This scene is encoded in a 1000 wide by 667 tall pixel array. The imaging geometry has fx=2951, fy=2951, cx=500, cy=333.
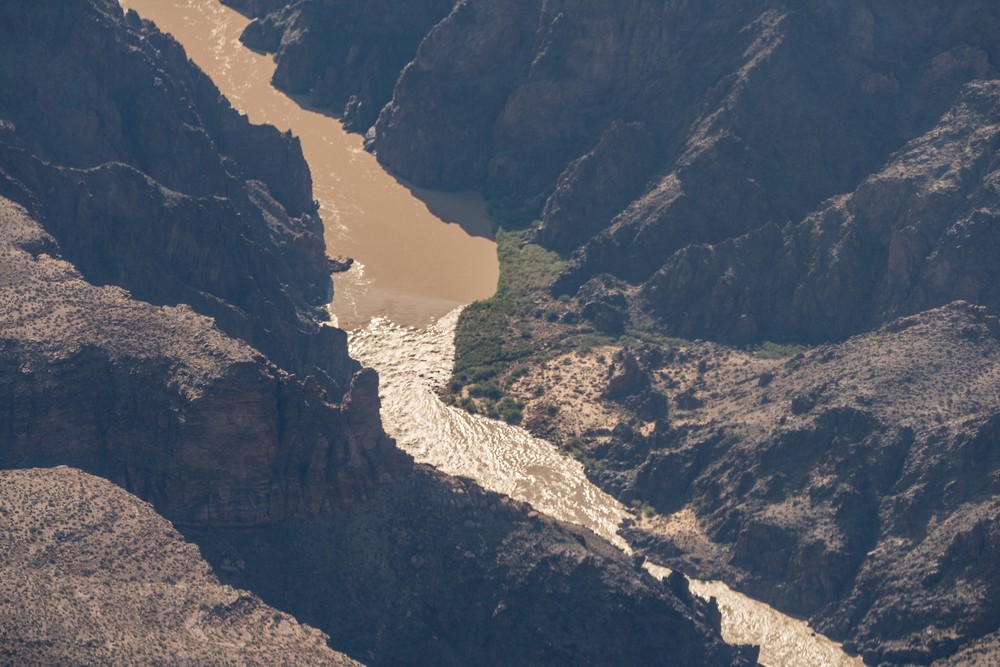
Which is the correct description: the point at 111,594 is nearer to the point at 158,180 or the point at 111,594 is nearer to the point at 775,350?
the point at 158,180

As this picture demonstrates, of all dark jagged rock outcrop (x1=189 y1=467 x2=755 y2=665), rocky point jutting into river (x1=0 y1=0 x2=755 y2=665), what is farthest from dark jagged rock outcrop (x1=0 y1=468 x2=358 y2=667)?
dark jagged rock outcrop (x1=189 y1=467 x2=755 y2=665)

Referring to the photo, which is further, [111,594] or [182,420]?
[182,420]

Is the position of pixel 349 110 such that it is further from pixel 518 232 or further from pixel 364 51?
pixel 518 232

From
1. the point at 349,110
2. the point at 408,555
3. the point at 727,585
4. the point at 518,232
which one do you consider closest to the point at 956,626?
the point at 727,585

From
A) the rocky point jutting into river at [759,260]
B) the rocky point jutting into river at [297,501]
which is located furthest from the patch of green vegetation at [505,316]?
the rocky point jutting into river at [297,501]

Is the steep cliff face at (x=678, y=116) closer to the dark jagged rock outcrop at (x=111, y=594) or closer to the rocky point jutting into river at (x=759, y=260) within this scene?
the rocky point jutting into river at (x=759, y=260)

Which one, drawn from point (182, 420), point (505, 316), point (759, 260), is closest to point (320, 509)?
point (182, 420)
